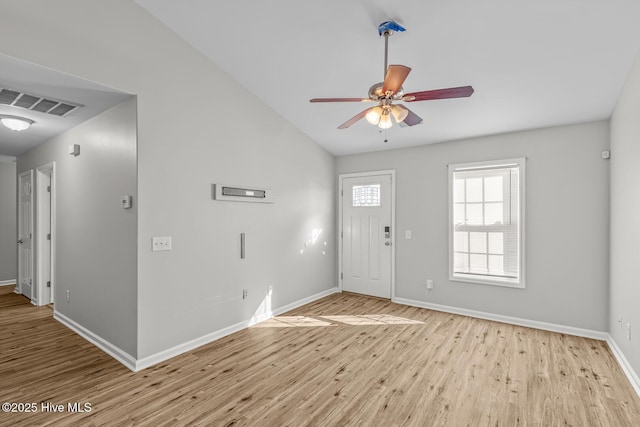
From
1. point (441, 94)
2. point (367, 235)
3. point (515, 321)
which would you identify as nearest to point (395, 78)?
point (441, 94)

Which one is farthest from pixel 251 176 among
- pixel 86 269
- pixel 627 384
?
pixel 627 384

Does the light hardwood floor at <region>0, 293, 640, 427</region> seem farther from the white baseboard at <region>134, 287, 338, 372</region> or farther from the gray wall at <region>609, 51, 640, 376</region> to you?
the gray wall at <region>609, 51, 640, 376</region>

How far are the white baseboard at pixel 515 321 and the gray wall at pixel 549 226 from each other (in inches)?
2.0

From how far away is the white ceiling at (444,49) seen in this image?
2.26m

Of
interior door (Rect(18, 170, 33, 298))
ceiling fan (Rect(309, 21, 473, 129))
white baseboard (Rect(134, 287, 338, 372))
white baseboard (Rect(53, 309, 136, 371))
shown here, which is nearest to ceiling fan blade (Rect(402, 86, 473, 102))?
ceiling fan (Rect(309, 21, 473, 129))

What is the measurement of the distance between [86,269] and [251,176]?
2062 millimetres

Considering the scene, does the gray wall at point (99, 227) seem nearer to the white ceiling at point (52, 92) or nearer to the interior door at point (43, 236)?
the white ceiling at point (52, 92)

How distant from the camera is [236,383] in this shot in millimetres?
2559

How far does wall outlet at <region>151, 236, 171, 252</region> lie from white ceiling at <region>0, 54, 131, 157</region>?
131cm

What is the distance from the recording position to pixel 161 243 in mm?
2934

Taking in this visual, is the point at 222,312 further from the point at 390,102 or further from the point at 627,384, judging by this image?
the point at 627,384

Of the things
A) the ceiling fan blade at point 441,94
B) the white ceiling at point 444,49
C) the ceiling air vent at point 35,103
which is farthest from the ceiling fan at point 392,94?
the ceiling air vent at point 35,103

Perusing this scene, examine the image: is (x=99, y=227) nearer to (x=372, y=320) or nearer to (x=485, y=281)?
(x=372, y=320)

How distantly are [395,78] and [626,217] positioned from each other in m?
2.48
